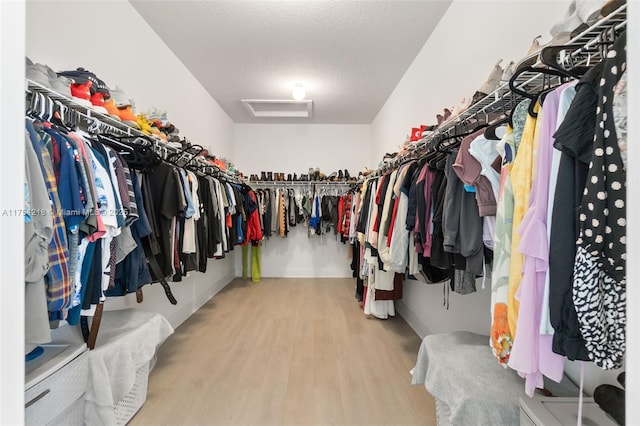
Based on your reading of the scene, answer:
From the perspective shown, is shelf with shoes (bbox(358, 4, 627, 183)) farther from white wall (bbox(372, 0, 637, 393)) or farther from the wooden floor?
the wooden floor

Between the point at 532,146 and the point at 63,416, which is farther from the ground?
the point at 532,146

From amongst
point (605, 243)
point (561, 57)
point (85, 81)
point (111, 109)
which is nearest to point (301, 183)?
point (111, 109)

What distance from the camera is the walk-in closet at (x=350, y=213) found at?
56 cm

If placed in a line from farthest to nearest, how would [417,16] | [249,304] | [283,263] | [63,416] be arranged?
[283,263]
[249,304]
[417,16]
[63,416]

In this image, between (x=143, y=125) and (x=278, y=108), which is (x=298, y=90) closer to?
(x=278, y=108)

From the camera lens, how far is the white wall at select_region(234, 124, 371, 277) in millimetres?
4984

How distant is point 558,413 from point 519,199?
0.73 metres

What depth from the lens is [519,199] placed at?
0.74 m

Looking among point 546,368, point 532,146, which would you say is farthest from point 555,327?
point 532,146

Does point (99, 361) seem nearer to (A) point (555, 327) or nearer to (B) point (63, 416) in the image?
(B) point (63, 416)

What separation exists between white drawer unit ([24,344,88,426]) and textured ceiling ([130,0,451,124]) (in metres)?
2.58

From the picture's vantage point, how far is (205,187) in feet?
7.84

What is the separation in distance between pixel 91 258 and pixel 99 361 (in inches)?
21.6
